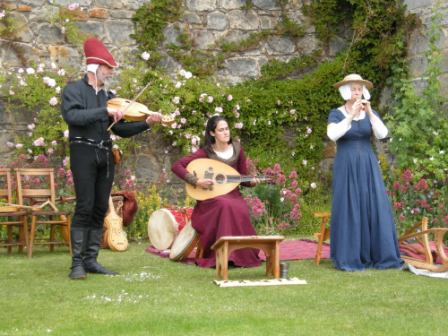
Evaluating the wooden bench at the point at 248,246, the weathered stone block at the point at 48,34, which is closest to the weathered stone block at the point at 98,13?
the weathered stone block at the point at 48,34

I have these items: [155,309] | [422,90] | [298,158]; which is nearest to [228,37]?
[298,158]

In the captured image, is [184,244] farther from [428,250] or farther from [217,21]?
[217,21]

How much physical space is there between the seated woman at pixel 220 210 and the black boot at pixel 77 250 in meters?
1.13

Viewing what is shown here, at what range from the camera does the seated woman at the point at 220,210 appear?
6277 mm

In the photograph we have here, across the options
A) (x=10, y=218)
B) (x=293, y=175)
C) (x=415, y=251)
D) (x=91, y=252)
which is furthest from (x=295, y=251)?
(x=10, y=218)

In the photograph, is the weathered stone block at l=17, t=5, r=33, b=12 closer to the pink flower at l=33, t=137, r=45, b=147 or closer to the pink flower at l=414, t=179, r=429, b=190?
the pink flower at l=33, t=137, r=45, b=147

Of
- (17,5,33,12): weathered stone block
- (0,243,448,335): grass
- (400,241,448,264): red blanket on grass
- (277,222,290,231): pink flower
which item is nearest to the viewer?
(0,243,448,335): grass

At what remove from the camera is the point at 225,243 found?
5.37 m

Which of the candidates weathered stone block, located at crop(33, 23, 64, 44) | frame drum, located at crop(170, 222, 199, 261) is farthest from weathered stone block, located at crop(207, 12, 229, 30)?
frame drum, located at crop(170, 222, 199, 261)

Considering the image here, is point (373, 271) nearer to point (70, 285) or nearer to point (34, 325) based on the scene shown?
point (70, 285)

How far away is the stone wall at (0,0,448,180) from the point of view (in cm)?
880

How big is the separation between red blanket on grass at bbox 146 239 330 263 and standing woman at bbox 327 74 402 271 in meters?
0.60

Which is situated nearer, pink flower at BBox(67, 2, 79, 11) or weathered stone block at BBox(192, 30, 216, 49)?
pink flower at BBox(67, 2, 79, 11)

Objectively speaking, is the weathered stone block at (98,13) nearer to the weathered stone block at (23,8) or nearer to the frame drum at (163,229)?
the weathered stone block at (23,8)
